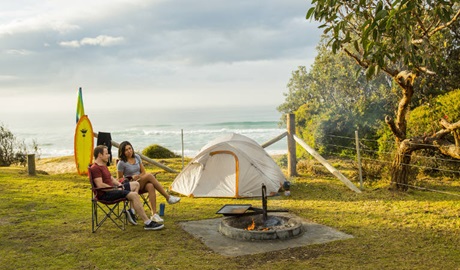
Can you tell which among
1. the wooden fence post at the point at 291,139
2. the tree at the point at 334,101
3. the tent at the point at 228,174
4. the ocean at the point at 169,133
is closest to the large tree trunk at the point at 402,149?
the tent at the point at 228,174

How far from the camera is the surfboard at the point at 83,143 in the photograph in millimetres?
10633

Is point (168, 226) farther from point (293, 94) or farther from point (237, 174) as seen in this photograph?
point (293, 94)

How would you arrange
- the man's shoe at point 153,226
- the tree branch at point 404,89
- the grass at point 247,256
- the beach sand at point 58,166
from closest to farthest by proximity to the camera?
the grass at point 247,256, the man's shoe at point 153,226, the tree branch at point 404,89, the beach sand at point 58,166

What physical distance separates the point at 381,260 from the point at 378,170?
5.83 meters

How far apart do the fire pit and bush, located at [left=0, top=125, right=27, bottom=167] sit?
12.5 m

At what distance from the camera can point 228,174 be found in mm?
9406

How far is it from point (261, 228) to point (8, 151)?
13.7 m

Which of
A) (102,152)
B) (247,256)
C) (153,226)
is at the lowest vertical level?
(247,256)

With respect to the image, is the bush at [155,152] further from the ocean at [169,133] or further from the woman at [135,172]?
the ocean at [169,133]

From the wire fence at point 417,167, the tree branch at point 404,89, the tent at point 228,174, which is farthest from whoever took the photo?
the wire fence at point 417,167

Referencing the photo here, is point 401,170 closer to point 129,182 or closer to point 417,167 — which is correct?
point 417,167

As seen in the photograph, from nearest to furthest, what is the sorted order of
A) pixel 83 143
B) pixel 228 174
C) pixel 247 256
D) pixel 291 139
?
1. pixel 247 256
2. pixel 228 174
3. pixel 83 143
4. pixel 291 139

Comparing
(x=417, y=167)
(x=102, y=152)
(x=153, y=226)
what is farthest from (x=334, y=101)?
(x=102, y=152)

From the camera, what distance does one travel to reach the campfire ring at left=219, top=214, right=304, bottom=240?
576cm
